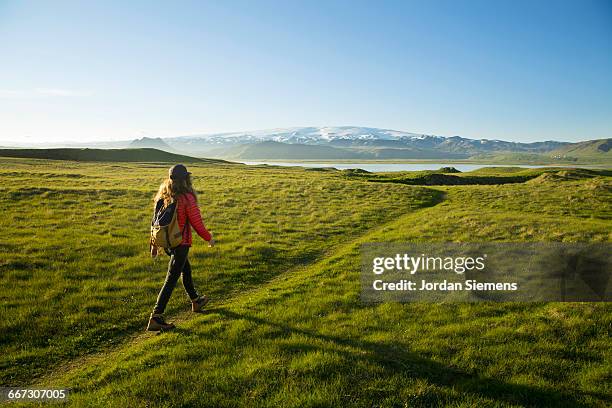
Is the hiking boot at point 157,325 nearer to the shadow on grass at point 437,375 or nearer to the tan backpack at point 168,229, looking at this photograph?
the tan backpack at point 168,229

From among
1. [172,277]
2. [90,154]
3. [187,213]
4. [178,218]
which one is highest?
[90,154]

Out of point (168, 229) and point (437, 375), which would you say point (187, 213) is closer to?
point (168, 229)

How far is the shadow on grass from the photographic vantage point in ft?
18.8

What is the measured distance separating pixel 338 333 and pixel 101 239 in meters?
13.3

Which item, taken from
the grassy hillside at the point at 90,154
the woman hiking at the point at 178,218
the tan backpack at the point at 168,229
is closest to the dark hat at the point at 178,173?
the woman hiking at the point at 178,218

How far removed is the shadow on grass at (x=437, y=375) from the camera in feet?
18.8

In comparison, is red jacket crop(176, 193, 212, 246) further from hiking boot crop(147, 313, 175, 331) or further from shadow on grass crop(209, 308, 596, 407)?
shadow on grass crop(209, 308, 596, 407)

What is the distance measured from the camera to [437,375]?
21.1 feet

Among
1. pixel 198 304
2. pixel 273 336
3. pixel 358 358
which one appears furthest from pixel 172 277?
pixel 358 358

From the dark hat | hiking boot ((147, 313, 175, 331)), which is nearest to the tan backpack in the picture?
the dark hat

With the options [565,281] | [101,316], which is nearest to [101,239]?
[101,316]

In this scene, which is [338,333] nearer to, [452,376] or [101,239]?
[452,376]

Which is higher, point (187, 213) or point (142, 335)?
point (187, 213)

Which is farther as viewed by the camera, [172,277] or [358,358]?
[172,277]
